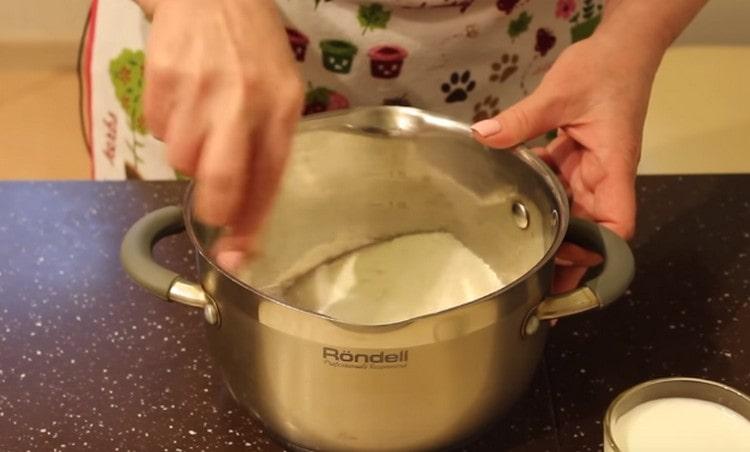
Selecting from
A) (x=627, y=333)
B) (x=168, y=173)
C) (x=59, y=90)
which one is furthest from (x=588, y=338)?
(x=59, y=90)

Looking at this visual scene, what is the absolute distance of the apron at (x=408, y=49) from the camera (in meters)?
0.80

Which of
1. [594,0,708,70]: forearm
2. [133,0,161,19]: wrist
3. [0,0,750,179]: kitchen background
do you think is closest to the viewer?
[133,0,161,19]: wrist

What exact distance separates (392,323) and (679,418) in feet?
0.62

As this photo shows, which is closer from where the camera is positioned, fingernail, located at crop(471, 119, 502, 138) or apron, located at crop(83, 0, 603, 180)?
fingernail, located at crop(471, 119, 502, 138)

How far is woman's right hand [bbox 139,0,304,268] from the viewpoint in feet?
1.58

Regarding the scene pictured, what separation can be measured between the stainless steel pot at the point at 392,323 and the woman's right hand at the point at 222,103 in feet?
0.16

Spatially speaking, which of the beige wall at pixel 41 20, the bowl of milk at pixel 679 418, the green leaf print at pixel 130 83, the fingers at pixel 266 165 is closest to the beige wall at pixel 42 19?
the beige wall at pixel 41 20

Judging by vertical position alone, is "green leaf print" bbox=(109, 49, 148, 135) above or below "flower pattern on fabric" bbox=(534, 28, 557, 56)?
below

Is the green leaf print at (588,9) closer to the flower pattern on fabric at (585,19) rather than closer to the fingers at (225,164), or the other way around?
the flower pattern on fabric at (585,19)

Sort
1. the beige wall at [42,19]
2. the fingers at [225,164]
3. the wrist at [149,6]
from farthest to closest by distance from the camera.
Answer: the beige wall at [42,19] → the wrist at [149,6] → the fingers at [225,164]

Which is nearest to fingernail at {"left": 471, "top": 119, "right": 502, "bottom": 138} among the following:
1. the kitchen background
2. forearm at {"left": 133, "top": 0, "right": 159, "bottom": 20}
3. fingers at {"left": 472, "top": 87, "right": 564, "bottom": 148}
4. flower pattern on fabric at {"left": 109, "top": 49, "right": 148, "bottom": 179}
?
fingers at {"left": 472, "top": 87, "right": 564, "bottom": 148}

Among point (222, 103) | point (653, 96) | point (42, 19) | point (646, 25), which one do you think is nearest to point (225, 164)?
point (222, 103)

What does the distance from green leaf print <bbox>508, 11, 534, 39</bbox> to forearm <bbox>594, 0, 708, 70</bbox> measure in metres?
0.08

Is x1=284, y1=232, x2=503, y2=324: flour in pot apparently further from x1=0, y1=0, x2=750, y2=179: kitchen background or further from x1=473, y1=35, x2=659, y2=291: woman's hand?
x1=0, y1=0, x2=750, y2=179: kitchen background
